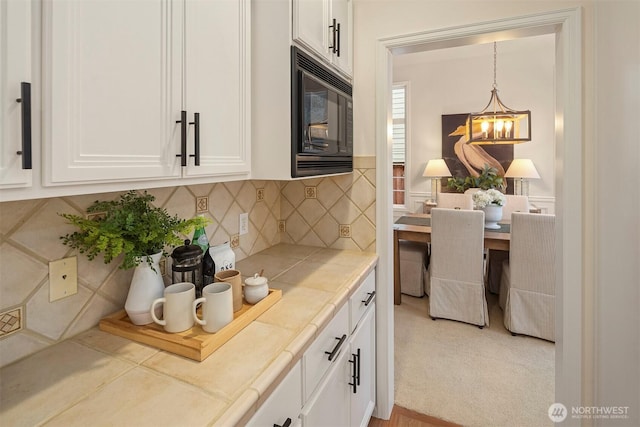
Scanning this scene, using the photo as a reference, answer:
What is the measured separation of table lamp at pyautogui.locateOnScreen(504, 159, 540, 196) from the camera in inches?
166

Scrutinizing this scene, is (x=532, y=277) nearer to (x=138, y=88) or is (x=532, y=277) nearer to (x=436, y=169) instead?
(x=436, y=169)

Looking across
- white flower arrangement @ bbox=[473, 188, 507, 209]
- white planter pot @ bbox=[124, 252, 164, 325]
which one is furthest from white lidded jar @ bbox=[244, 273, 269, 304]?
white flower arrangement @ bbox=[473, 188, 507, 209]

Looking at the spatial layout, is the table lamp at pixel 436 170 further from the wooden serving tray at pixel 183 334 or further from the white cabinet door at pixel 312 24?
the wooden serving tray at pixel 183 334

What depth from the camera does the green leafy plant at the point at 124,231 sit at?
90cm

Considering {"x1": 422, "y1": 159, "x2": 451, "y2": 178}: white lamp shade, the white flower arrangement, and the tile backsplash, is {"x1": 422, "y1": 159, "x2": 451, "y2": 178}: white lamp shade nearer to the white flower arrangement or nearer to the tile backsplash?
the white flower arrangement

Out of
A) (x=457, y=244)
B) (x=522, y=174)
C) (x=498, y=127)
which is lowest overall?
(x=457, y=244)

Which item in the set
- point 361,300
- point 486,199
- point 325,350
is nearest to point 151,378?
point 325,350

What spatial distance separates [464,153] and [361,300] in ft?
12.5

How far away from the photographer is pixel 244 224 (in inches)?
68.2

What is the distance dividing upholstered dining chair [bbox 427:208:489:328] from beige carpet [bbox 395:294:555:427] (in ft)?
0.43

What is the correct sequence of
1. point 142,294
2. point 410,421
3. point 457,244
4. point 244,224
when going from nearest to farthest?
point 142,294, point 244,224, point 410,421, point 457,244

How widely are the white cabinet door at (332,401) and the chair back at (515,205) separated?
3447 millimetres

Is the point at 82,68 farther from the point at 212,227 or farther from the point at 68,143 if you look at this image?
the point at 212,227

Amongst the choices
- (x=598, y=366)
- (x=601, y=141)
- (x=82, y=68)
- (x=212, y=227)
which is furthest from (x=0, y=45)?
(x=598, y=366)
